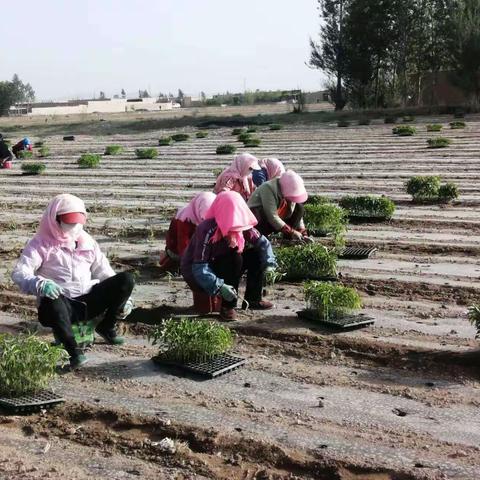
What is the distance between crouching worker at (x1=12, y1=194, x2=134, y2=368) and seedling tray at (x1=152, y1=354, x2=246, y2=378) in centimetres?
51

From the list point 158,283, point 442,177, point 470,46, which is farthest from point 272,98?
point 158,283

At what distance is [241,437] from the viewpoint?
3732mm

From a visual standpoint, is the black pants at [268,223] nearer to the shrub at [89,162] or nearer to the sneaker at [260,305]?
the sneaker at [260,305]

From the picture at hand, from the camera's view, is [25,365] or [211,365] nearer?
[25,365]

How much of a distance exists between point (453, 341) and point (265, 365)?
1.43m

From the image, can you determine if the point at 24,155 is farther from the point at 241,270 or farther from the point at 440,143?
the point at 241,270

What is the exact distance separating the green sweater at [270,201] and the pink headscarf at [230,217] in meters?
1.39

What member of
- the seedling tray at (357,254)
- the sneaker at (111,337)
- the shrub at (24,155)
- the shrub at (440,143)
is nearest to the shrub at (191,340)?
the sneaker at (111,337)

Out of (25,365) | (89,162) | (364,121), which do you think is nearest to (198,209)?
(25,365)

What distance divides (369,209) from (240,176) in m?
2.92

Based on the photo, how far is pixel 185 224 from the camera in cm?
668

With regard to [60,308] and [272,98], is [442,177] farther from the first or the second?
[272,98]

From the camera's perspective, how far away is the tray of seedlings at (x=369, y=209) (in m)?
9.98

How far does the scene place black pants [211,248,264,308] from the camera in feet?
19.2
